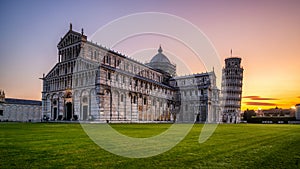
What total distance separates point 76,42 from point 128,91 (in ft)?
52.0

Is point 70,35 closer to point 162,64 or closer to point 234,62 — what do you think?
point 162,64

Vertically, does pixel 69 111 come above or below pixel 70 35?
below

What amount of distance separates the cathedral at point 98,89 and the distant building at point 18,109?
2600 cm

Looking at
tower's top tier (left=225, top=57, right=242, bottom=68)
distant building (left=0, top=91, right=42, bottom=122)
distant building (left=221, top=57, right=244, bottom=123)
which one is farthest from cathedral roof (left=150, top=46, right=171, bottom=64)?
distant building (left=0, top=91, right=42, bottom=122)

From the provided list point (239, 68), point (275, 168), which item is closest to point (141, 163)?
point (275, 168)

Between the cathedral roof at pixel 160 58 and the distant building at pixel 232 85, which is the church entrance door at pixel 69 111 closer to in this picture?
the cathedral roof at pixel 160 58

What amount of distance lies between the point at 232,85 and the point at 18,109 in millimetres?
87367

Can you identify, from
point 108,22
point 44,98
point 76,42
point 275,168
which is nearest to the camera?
point 275,168

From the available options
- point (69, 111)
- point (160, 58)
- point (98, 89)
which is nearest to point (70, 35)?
point (98, 89)

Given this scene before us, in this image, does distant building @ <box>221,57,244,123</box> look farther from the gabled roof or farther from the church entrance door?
the gabled roof

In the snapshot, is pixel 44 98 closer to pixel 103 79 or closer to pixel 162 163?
pixel 103 79

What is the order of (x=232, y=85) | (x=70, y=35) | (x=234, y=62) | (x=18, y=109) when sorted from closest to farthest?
1. (x=70, y=35)
2. (x=18, y=109)
3. (x=234, y=62)
4. (x=232, y=85)

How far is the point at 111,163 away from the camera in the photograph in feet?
25.6

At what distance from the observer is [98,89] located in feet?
153
